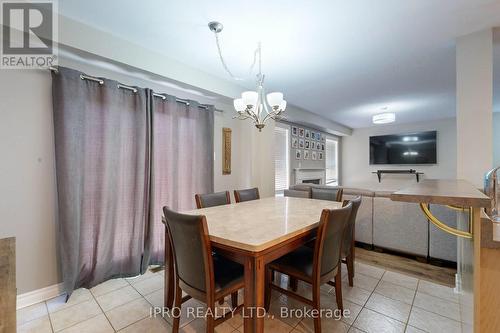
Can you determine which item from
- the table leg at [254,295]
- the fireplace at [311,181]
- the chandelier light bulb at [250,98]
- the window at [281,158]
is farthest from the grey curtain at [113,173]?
the fireplace at [311,181]

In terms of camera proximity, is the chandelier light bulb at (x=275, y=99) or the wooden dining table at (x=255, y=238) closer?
the wooden dining table at (x=255, y=238)

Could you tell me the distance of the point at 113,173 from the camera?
7.55 feet

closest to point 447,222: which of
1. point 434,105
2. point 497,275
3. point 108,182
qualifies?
point 497,275

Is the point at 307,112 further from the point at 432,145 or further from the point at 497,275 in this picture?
the point at 497,275

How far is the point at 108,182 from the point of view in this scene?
2.27 meters

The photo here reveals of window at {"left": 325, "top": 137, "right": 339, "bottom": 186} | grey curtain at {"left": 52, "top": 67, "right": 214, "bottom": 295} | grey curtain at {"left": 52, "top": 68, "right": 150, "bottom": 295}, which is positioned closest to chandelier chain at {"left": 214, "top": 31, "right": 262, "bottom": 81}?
grey curtain at {"left": 52, "top": 67, "right": 214, "bottom": 295}

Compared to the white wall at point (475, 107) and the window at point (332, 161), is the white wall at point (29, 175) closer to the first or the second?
the white wall at point (475, 107)

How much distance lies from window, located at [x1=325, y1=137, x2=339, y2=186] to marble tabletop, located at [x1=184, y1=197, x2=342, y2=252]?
4.62 meters

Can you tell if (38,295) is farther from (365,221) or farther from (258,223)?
(365,221)

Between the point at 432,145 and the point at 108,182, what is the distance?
270 inches

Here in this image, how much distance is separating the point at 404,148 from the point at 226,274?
6.27 meters

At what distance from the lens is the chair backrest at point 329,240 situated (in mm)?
1406

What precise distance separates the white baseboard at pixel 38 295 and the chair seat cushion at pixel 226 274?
161 cm

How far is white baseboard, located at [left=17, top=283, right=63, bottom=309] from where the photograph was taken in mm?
1855
